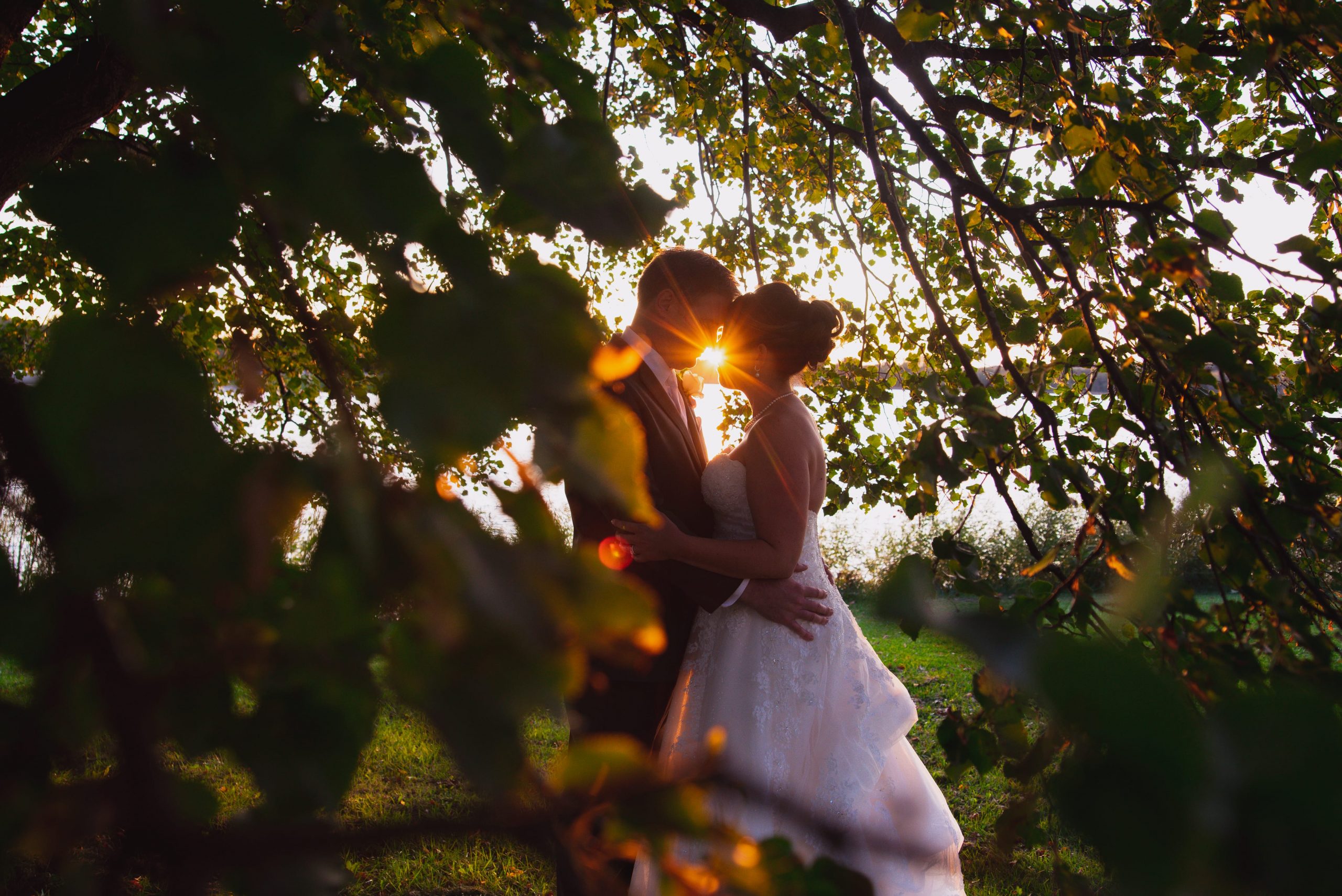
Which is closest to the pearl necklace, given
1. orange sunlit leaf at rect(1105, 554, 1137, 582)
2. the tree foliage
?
orange sunlit leaf at rect(1105, 554, 1137, 582)

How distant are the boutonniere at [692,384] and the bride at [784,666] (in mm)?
405

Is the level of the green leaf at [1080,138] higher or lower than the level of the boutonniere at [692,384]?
lower

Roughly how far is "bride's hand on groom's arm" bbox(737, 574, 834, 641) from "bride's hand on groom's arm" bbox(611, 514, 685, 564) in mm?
406

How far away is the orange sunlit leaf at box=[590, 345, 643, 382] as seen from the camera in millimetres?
382

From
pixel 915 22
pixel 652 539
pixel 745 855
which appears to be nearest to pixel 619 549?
pixel 652 539

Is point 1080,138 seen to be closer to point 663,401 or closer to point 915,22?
point 915,22

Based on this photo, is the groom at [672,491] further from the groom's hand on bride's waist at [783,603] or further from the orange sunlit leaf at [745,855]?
the orange sunlit leaf at [745,855]

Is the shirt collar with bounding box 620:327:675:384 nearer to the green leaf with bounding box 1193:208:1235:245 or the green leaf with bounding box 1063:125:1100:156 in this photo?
the green leaf with bounding box 1063:125:1100:156

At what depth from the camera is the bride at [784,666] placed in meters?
2.48

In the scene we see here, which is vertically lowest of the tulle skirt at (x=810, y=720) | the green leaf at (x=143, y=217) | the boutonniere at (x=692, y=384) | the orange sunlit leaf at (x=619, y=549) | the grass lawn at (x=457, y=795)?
the grass lawn at (x=457, y=795)

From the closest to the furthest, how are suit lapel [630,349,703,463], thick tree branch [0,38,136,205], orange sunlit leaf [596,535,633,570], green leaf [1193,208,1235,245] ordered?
Result: green leaf [1193,208,1235,245] → thick tree branch [0,38,136,205] → orange sunlit leaf [596,535,633,570] → suit lapel [630,349,703,463]

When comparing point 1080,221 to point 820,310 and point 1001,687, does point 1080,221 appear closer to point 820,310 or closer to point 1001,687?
point 1001,687

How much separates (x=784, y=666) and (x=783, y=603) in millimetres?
219

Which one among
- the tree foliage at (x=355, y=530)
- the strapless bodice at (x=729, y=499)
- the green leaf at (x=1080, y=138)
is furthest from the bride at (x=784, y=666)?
the tree foliage at (x=355, y=530)
